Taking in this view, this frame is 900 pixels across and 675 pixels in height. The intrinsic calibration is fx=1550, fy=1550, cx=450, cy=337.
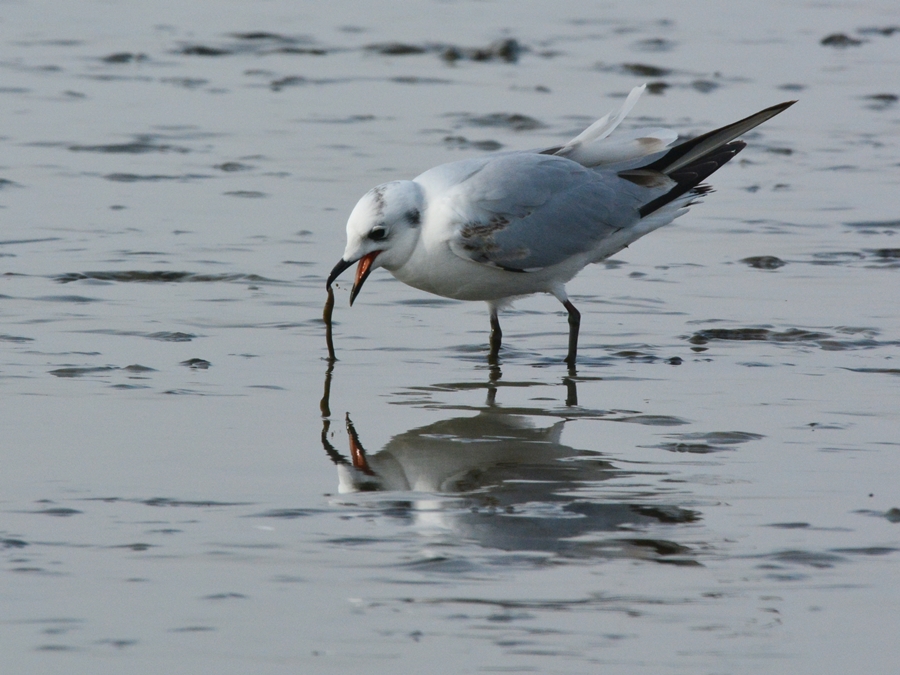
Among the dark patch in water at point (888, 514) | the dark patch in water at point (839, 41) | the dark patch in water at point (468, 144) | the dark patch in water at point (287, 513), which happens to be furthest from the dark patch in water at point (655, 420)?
the dark patch in water at point (839, 41)

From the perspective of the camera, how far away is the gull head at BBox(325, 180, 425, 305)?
6.16m

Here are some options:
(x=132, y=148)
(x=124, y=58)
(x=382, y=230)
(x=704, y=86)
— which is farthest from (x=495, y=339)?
(x=124, y=58)

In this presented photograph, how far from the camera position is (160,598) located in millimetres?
3699

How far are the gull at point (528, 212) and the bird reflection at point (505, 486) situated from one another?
900mm

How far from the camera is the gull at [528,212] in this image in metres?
6.29

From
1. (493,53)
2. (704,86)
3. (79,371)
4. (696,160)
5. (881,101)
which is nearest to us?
(79,371)

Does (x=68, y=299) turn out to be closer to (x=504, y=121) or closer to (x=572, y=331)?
(x=572, y=331)

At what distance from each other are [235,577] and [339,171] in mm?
5876

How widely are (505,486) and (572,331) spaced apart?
187 centimetres

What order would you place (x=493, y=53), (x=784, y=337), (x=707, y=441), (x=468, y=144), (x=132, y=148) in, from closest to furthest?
(x=707, y=441) → (x=784, y=337) → (x=132, y=148) → (x=468, y=144) → (x=493, y=53)

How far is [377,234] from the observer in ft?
20.3

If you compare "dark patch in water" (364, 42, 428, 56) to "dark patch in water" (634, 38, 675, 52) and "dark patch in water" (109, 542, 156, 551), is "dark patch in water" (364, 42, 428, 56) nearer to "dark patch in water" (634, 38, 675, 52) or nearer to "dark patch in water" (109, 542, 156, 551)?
"dark patch in water" (634, 38, 675, 52)

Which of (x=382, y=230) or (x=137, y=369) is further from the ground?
(x=382, y=230)

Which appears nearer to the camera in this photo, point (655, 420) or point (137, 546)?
point (137, 546)
